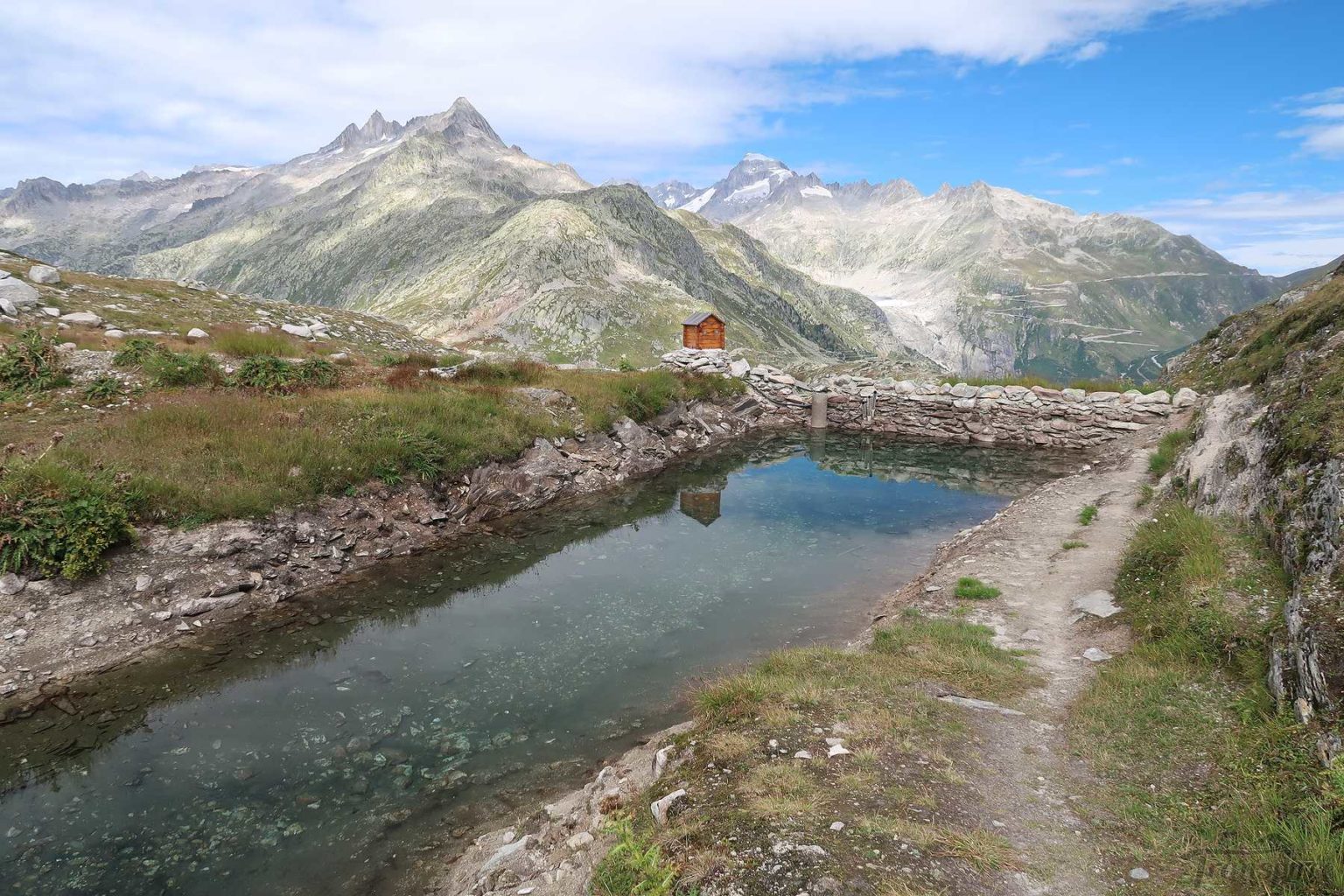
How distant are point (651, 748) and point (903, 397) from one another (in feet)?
121

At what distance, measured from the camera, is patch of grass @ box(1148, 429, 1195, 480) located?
70.2 feet

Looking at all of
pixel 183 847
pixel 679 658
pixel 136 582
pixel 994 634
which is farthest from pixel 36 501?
pixel 994 634

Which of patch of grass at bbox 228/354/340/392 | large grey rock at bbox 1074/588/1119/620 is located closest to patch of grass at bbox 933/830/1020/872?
large grey rock at bbox 1074/588/1119/620

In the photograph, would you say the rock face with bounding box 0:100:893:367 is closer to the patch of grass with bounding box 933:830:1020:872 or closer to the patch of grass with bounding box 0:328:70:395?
the patch of grass with bounding box 0:328:70:395

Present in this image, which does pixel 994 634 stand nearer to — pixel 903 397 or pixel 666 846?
pixel 666 846

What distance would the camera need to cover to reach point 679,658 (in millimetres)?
13797

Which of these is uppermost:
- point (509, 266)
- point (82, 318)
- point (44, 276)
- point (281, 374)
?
point (509, 266)

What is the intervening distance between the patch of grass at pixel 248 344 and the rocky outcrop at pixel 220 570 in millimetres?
10995

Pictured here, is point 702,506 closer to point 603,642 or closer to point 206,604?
point 603,642

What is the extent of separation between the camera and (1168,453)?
2217cm

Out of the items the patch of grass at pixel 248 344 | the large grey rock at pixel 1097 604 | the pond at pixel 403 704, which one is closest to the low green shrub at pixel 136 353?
the patch of grass at pixel 248 344

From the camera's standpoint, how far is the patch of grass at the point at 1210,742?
549 cm

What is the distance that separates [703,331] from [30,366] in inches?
1379

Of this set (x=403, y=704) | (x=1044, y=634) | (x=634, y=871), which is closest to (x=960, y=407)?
(x=1044, y=634)
